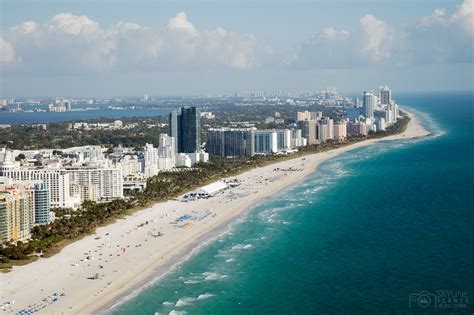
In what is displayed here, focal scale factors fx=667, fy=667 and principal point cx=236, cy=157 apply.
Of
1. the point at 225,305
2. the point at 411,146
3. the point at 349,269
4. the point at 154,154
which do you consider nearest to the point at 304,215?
the point at 349,269

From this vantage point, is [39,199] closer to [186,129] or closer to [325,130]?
[186,129]

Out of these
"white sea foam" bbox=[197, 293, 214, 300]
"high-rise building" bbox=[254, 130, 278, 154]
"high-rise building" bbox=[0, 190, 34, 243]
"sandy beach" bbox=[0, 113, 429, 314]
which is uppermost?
"high-rise building" bbox=[254, 130, 278, 154]

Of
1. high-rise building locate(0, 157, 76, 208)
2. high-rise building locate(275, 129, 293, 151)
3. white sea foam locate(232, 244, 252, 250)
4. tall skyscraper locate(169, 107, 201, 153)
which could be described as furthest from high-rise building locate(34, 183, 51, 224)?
high-rise building locate(275, 129, 293, 151)

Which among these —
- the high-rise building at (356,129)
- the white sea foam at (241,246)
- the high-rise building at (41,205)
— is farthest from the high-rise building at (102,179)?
the high-rise building at (356,129)

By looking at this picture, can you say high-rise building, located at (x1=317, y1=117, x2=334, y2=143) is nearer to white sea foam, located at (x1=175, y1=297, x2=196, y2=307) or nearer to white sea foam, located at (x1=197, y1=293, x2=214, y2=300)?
white sea foam, located at (x1=197, y1=293, x2=214, y2=300)

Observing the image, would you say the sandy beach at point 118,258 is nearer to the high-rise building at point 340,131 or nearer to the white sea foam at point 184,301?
the white sea foam at point 184,301

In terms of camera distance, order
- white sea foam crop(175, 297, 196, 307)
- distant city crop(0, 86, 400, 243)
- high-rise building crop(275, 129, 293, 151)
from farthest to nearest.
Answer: high-rise building crop(275, 129, 293, 151) < distant city crop(0, 86, 400, 243) < white sea foam crop(175, 297, 196, 307)

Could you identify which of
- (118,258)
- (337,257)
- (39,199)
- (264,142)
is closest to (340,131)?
(264,142)

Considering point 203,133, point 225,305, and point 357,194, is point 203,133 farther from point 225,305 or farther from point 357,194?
point 225,305
